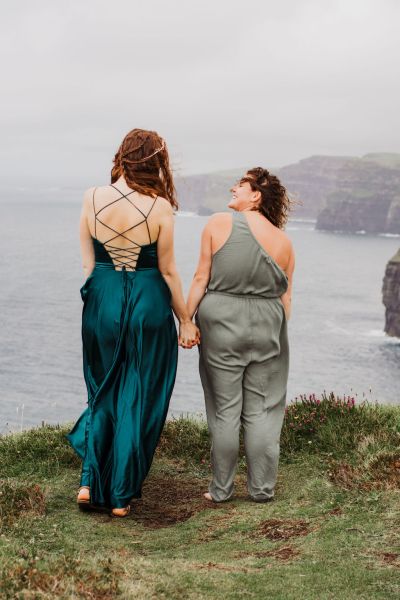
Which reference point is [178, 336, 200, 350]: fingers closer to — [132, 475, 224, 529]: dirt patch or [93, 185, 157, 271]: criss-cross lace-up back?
[93, 185, 157, 271]: criss-cross lace-up back

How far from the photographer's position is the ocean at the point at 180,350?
269ft

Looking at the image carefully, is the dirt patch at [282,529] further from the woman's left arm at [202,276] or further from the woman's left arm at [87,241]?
the woman's left arm at [87,241]

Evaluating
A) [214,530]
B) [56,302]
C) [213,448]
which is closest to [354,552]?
[214,530]

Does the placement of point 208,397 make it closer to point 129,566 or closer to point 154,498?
point 154,498

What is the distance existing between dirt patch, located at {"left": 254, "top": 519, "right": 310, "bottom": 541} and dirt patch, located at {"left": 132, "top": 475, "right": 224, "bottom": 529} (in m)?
0.74

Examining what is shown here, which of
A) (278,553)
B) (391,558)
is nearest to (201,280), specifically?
(278,553)

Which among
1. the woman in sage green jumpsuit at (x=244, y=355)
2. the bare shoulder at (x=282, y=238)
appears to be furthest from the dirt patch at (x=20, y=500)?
the bare shoulder at (x=282, y=238)

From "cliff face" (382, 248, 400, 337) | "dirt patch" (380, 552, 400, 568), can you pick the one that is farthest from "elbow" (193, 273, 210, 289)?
"cliff face" (382, 248, 400, 337)

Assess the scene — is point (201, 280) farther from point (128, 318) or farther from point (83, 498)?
point (83, 498)

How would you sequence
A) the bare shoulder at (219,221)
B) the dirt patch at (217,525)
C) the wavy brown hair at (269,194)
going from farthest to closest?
the wavy brown hair at (269,194) < the bare shoulder at (219,221) < the dirt patch at (217,525)

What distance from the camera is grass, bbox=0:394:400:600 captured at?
484cm

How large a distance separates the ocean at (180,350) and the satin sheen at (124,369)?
44476 mm

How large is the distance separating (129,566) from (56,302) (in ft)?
442

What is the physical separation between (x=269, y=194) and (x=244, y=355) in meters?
1.45
